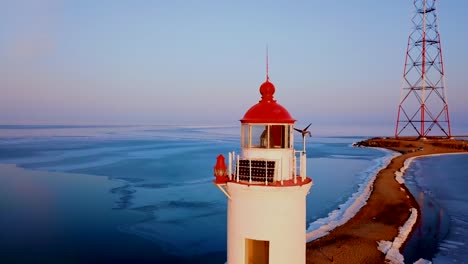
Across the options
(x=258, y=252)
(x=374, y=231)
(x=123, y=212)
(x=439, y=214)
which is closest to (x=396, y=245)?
(x=374, y=231)

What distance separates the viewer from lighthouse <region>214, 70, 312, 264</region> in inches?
252

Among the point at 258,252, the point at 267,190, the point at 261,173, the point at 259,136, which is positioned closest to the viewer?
the point at 267,190

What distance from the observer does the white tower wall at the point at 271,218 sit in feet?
21.0

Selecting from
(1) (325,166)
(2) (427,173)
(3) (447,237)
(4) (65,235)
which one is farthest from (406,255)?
(1) (325,166)

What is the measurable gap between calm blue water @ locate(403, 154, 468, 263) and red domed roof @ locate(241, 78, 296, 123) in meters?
9.79

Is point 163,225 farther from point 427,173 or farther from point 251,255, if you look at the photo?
point 427,173

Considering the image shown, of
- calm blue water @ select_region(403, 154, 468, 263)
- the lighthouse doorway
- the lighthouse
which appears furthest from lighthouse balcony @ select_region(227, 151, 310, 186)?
calm blue water @ select_region(403, 154, 468, 263)

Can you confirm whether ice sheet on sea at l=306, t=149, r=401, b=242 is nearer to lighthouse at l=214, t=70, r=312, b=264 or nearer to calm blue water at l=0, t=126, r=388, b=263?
calm blue water at l=0, t=126, r=388, b=263

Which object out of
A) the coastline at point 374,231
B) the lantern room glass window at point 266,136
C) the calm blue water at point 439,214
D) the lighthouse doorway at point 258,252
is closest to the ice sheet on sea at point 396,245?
the coastline at point 374,231

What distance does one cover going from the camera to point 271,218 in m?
6.39

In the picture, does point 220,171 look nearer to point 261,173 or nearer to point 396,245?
point 261,173

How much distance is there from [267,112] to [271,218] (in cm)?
183

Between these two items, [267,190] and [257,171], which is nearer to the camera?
[267,190]

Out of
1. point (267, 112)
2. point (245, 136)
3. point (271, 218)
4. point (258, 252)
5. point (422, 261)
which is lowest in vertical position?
point (422, 261)
